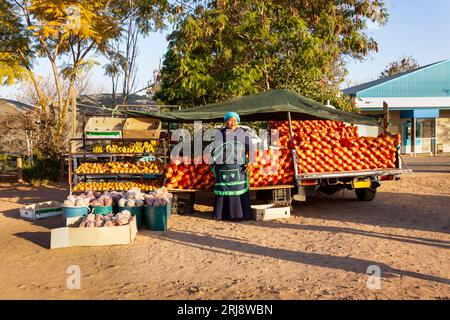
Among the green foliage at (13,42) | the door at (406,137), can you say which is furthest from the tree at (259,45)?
the door at (406,137)

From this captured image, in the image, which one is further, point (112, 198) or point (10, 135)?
point (10, 135)

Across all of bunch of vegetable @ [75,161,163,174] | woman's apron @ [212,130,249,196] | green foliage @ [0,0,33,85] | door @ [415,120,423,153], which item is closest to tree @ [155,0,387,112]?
green foliage @ [0,0,33,85]

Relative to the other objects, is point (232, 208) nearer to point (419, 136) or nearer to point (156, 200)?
point (156, 200)

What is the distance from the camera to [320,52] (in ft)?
48.2

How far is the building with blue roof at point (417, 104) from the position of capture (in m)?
24.5

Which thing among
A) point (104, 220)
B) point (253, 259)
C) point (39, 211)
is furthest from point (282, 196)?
point (39, 211)

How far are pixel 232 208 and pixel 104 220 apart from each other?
244 centimetres

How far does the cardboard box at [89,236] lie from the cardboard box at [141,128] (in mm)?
3037

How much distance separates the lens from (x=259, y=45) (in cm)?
1507

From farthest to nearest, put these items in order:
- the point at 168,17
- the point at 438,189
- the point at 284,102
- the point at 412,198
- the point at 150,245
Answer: the point at 168,17 → the point at 438,189 → the point at 412,198 → the point at 284,102 → the point at 150,245
